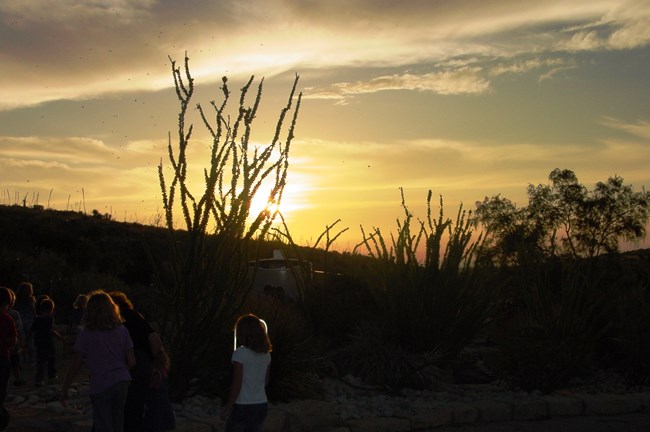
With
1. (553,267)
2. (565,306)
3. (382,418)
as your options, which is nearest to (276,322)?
(382,418)

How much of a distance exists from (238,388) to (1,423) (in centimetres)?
320

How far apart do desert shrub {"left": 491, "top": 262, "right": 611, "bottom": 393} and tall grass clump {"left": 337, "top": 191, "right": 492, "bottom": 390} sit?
2.22 ft

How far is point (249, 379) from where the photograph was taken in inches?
283

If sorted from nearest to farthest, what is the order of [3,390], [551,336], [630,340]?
[3,390] → [551,336] → [630,340]

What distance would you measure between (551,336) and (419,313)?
7.05 ft

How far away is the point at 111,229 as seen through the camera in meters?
47.4

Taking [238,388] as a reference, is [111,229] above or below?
above

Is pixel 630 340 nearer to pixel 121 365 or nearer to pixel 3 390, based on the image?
pixel 121 365

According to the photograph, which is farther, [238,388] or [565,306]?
[565,306]

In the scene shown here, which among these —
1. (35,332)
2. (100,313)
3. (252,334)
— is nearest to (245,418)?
(252,334)

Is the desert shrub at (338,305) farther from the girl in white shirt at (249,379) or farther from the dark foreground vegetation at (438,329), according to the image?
the girl in white shirt at (249,379)

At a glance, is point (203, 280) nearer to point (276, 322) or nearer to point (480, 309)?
point (276, 322)

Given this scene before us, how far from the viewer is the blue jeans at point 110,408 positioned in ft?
23.6

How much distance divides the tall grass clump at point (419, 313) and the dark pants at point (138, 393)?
5339mm
